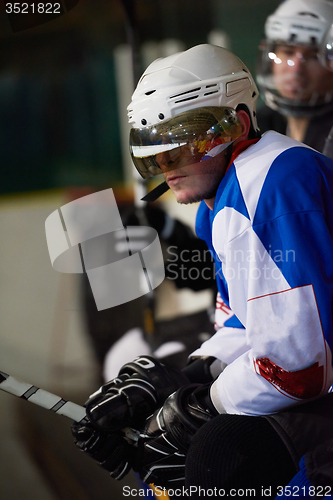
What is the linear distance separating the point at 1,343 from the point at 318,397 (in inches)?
58.6

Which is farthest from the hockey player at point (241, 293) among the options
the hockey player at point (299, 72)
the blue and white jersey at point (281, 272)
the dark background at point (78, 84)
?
the dark background at point (78, 84)

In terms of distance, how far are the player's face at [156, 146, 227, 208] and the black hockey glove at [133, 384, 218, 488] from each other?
1.13 feet

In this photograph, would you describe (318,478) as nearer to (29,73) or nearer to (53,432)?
(53,432)

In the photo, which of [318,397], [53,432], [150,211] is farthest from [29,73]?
[318,397]

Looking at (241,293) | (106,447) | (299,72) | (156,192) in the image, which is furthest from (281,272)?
(299,72)

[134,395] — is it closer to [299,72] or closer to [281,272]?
[281,272]

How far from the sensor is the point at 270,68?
1.59 m

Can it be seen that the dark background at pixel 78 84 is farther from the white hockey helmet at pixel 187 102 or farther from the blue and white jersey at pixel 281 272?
the blue and white jersey at pixel 281 272

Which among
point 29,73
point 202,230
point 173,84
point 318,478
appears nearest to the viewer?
point 318,478

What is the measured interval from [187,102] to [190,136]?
0.06 m

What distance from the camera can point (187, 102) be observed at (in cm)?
80

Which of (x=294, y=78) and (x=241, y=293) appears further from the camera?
(x=294, y=78)

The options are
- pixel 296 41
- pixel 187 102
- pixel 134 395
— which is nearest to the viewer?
pixel 187 102

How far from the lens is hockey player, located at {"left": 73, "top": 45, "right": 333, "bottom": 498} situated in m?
0.70
